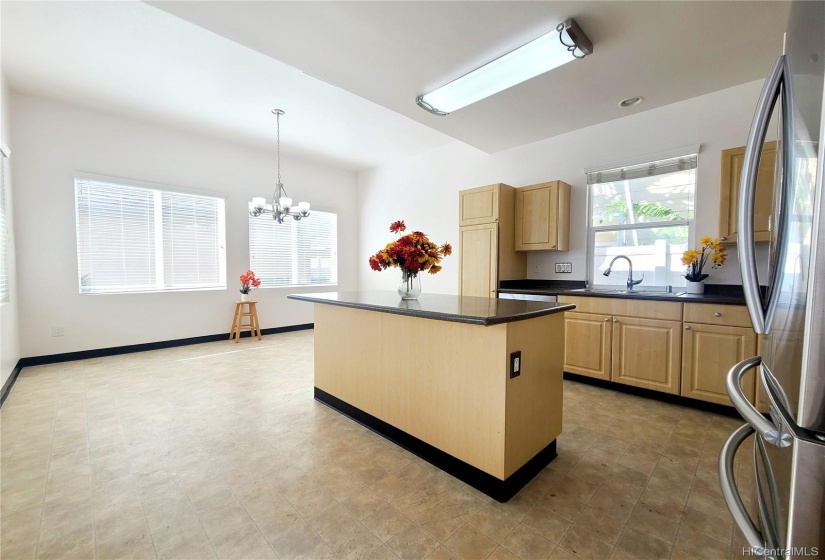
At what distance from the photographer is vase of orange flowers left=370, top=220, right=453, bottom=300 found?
236 cm

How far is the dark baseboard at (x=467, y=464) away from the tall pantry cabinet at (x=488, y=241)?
87.3 inches

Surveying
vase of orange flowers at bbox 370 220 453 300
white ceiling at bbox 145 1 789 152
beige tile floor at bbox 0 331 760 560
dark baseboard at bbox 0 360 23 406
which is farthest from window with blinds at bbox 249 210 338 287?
vase of orange flowers at bbox 370 220 453 300

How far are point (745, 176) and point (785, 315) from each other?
1.25 ft

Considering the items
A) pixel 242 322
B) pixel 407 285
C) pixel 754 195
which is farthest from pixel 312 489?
pixel 242 322

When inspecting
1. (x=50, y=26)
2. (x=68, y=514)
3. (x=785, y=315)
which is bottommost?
(x=68, y=514)

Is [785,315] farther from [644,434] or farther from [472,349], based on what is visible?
[644,434]

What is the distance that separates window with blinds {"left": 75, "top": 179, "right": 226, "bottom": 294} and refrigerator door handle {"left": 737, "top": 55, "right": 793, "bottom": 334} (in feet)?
19.3

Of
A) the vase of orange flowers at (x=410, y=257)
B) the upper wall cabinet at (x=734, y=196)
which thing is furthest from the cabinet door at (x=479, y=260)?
the upper wall cabinet at (x=734, y=196)

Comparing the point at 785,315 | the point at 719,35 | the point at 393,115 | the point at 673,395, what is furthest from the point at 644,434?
the point at 393,115

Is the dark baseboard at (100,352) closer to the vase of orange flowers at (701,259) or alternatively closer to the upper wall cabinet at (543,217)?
the upper wall cabinet at (543,217)

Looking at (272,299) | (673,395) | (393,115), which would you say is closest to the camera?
(673,395)

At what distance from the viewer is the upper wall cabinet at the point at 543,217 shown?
3.80m

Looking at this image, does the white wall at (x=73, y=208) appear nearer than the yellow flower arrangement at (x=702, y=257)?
No

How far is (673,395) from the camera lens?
9.30 feet
